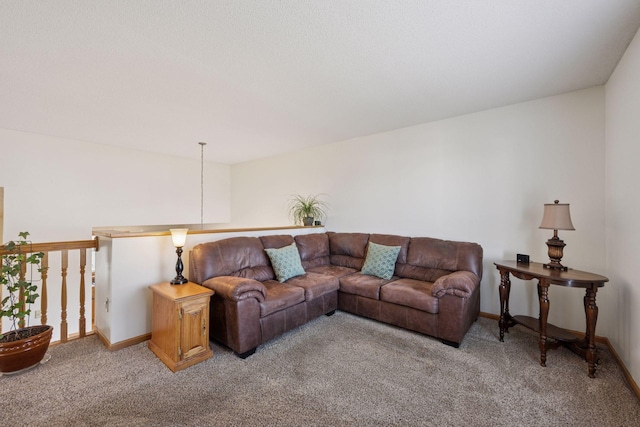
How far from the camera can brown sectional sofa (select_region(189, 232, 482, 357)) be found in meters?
2.46

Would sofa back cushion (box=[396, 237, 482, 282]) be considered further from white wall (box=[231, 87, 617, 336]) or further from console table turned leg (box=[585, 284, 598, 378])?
console table turned leg (box=[585, 284, 598, 378])

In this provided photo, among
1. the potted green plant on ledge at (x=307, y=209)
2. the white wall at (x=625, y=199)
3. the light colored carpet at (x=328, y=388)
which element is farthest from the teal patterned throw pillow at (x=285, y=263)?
the white wall at (x=625, y=199)

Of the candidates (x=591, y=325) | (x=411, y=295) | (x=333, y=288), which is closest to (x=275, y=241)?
(x=333, y=288)

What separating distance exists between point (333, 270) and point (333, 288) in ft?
1.44

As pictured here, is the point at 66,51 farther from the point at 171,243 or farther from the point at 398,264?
the point at 398,264

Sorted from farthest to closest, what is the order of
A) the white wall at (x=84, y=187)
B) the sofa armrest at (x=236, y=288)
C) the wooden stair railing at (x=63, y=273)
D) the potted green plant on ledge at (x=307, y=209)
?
1. the potted green plant on ledge at (x=307, y=209)
2. the white wall at (x=84, y=187)
3. the wooden stair railing at (x=63, y=273)
4. the sofa armrest at (x=236, y=288)

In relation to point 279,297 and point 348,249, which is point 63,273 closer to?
point 279,297

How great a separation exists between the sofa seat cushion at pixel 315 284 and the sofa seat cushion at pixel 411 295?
600mm

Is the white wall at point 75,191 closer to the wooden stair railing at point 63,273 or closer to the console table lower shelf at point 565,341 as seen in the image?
the wooden stair railing at point 63,273

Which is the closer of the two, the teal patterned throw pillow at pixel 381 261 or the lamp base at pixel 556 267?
the lamp base at pixel 556 267

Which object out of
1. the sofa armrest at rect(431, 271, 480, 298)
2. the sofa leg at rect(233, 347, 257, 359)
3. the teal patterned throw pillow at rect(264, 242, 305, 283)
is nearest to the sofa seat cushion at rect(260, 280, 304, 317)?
the teal patterned throw pillow at rect(264, 242, 305, 283)

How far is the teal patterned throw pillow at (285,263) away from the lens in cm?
320

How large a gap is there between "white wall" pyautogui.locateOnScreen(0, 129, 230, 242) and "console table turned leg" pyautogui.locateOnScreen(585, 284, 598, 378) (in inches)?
213

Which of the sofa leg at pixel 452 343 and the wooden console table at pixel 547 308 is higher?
the wooden console table at pixel 547 308
